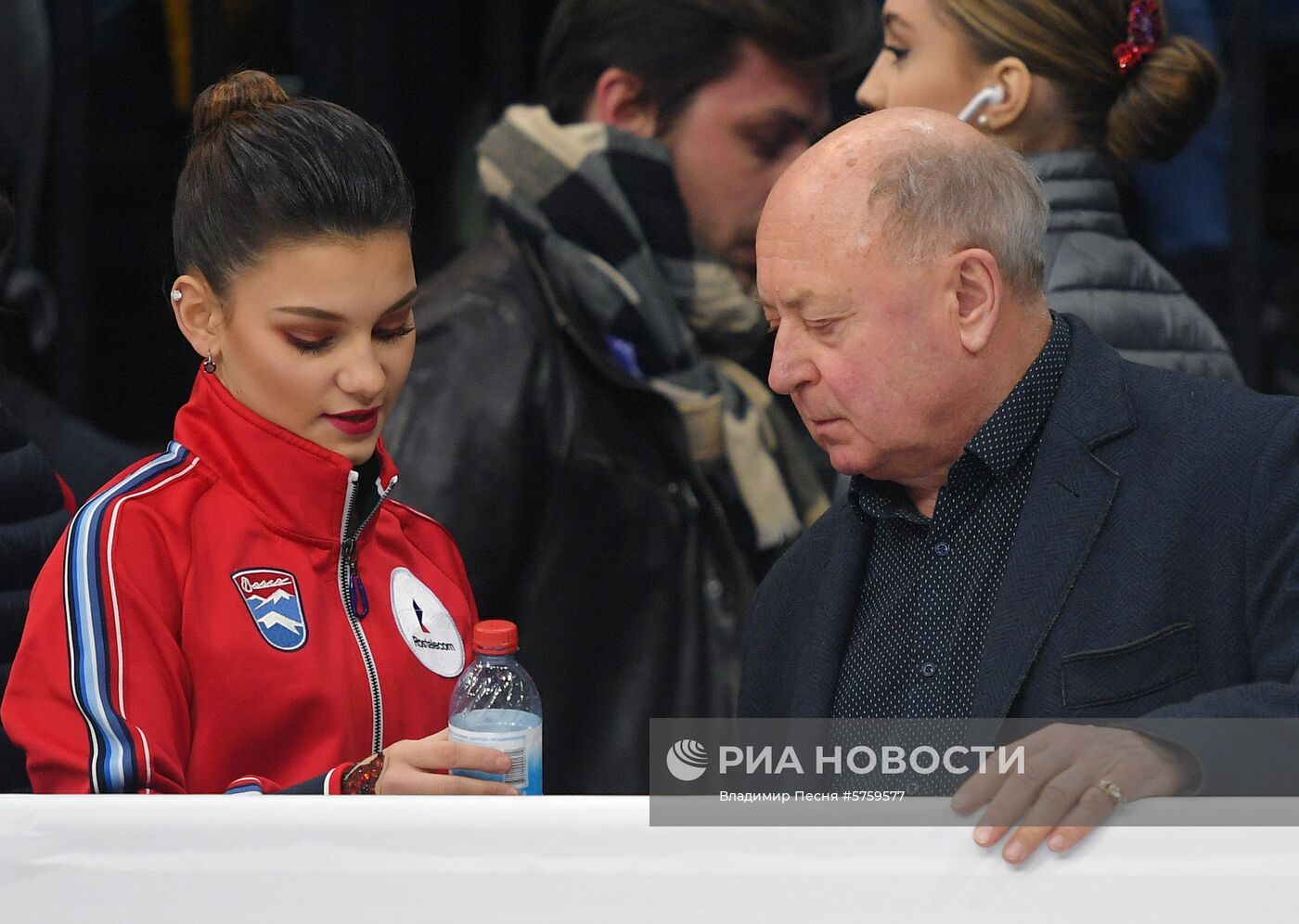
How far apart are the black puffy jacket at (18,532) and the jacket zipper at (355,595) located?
0.48m

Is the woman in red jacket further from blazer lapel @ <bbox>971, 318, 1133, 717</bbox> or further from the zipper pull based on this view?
blazer lapel @ <bbox>971, 318, 1133, 717</bbox>

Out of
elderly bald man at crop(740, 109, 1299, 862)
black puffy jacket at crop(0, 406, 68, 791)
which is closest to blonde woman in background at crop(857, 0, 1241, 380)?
elderly bald man at crop(740, 109, 1299, 862)

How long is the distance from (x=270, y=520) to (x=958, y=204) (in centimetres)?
87

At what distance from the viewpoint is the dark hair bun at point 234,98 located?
2.00 meters

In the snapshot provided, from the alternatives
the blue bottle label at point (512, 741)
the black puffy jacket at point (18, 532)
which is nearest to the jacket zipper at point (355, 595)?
the blue bottle label at point (512, 741)

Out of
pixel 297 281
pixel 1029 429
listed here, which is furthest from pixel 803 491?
pixel 297 281

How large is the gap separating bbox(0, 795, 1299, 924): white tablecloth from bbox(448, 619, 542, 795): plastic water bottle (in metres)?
0.14

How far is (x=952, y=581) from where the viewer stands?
202 cm

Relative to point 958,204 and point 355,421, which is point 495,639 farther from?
point 958,204

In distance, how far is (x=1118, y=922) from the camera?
1521 mm

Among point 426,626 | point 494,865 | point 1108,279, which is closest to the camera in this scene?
point 494,865

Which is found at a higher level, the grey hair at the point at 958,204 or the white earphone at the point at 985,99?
the grey hair at the point at 958,204

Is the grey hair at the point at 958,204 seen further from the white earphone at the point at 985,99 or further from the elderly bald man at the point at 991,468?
the white earphone at the point at 985,99

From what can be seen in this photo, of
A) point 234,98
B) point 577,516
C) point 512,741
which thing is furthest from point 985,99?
point 512,741
